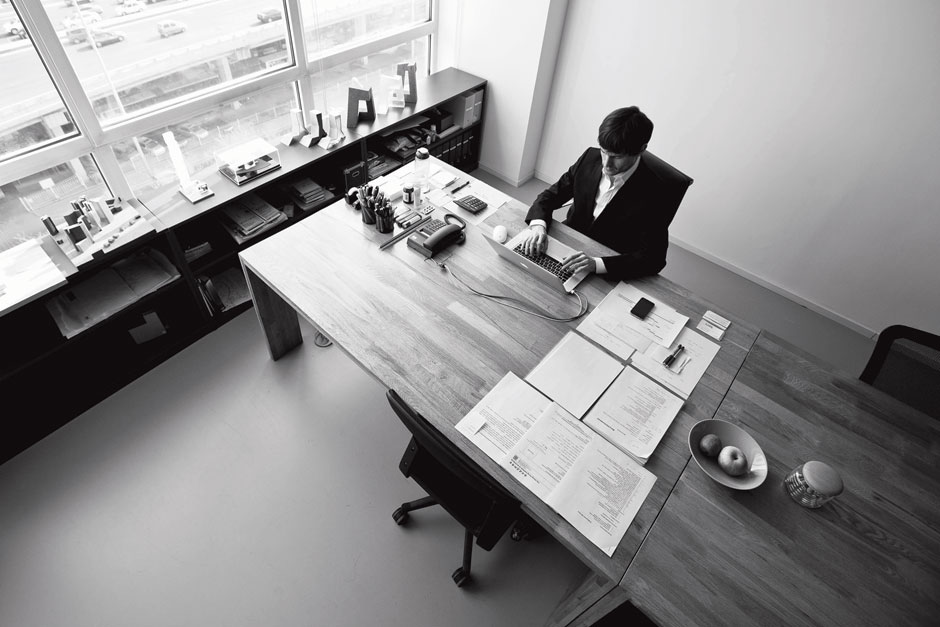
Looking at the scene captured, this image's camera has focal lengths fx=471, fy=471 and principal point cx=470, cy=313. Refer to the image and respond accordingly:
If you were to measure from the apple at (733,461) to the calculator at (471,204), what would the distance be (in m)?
1.51

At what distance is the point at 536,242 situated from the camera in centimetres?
212

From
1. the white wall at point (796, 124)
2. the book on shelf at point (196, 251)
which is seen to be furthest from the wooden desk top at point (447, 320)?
the white wall at point (796, 124)

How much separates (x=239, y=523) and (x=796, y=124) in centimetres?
363

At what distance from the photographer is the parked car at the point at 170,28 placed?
227 centimetres

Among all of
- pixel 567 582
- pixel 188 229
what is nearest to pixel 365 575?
pixel 567 582

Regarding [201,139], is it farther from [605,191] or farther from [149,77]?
[605,191]

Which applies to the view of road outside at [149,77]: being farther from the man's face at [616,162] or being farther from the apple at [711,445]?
the apple at [711,445]

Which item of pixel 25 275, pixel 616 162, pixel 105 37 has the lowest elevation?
pixel 25 275

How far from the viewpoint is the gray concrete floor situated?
1.85m

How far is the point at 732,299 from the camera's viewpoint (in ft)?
10.8

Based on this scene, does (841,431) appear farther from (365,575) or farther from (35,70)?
(35,70)

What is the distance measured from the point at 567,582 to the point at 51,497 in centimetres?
227

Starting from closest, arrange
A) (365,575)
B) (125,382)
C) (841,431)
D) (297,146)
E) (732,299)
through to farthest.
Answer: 1. (841,431)
2. (365,575)
3. (125,382)
4. (297,146)
5. (732,299)

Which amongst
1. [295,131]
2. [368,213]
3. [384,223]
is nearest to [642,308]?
[384,223]
